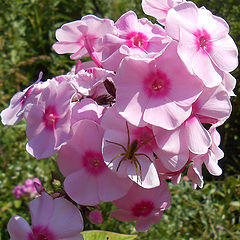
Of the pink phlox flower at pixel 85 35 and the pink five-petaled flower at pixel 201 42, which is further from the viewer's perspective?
the pink phlox flower at pixel 85 35

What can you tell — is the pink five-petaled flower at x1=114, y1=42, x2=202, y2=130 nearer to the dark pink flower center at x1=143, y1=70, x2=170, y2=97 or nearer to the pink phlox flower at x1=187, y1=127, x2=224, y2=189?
the dark pink flower center at x1=143, y1=70, x2=170, y2=97

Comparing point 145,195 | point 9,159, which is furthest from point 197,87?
point 9,159

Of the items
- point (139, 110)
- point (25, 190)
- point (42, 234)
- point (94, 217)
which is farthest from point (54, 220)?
point (25, 190)

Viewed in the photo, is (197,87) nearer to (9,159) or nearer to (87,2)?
(9,159)

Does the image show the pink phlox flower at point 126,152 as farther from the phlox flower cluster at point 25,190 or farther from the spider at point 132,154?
the phlox flower cluster at point 25,190

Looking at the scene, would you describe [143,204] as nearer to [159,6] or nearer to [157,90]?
[157,90]

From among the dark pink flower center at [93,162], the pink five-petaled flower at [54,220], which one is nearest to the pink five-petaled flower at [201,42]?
the dark pink flower center at [93,162]

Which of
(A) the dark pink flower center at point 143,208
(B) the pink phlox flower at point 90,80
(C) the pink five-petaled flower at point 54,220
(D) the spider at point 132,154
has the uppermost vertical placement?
(B) the pink phlox flower at point 90,80
